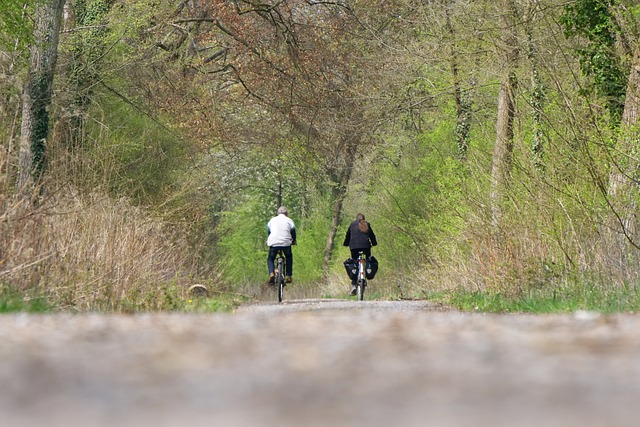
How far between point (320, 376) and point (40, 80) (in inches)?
704

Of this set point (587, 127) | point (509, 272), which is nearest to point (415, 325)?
point (587, 127)

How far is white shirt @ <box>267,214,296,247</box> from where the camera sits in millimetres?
21062

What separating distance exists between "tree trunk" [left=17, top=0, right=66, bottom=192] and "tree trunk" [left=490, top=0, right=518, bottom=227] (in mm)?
8170

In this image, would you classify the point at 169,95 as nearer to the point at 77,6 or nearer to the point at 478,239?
the point at 77,6

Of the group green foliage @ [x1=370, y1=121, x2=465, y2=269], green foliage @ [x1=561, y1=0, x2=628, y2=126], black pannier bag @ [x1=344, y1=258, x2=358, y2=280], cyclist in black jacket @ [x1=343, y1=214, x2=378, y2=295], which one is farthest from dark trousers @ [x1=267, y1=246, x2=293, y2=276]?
green foliage @ [x1=370, y1=121, x2=465, y2=269]

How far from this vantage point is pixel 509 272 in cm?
1702

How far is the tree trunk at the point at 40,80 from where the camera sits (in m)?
20.8

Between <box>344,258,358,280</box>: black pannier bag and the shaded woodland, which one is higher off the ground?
the shaded woodland

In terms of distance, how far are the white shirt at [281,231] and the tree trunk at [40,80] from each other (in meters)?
4.34

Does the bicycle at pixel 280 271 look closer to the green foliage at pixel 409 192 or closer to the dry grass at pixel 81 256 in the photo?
the dry grass at pixel 81 256

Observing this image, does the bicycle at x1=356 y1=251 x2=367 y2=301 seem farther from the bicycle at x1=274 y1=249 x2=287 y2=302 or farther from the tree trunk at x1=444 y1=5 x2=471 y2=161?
the tree trunk at x1=444 y1=5 x2=471 y2=161

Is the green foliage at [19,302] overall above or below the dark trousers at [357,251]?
below

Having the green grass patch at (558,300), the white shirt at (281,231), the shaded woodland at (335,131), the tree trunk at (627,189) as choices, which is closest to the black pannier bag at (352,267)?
the shaded woodland at (335,131)

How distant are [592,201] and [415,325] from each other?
30.0ft
